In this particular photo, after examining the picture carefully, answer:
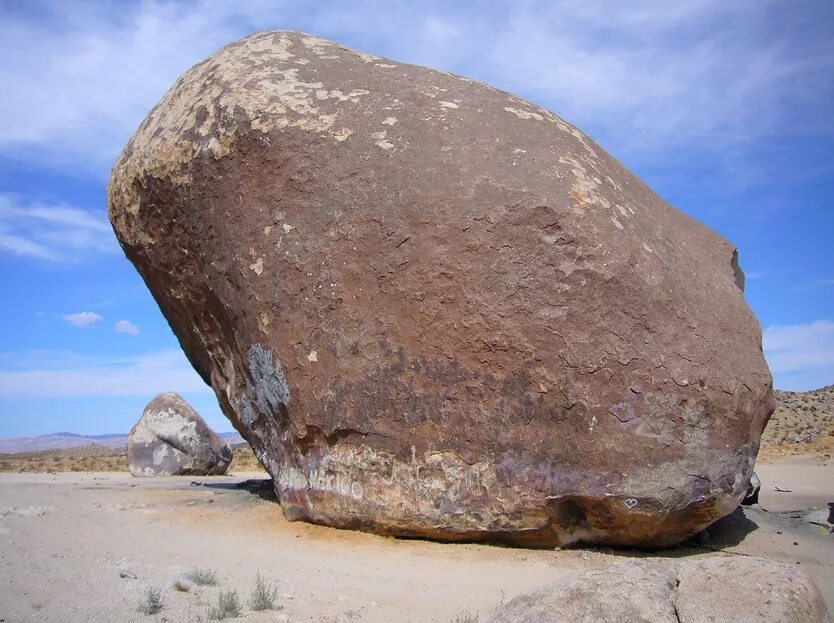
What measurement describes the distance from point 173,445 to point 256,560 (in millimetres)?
→ 8890

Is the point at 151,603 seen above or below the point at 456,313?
below

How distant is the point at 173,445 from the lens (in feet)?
43.4

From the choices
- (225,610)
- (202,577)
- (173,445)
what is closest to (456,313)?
(202,577)

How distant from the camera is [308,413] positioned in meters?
5.89

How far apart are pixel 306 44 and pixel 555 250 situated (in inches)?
134

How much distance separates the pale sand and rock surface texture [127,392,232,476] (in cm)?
546

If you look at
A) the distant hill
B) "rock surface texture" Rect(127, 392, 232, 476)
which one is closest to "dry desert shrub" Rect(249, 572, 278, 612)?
"rock surface texture" Rect(127, 392, 232, 476)

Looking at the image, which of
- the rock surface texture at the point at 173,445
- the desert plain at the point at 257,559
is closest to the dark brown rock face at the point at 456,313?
the desert plain at the point at 257,559

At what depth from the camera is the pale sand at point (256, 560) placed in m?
3.74

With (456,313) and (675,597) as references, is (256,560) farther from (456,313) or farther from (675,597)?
(675,597)

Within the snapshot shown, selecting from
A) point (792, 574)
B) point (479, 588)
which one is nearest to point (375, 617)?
point (479, 588)

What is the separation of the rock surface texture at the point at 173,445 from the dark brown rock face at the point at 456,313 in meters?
6.98

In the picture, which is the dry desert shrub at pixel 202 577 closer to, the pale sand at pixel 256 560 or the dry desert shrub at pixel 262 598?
the pale sand at pixel 256 560

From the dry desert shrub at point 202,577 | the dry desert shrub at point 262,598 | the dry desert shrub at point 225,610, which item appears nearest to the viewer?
the dry desert shrub at point 225,610
